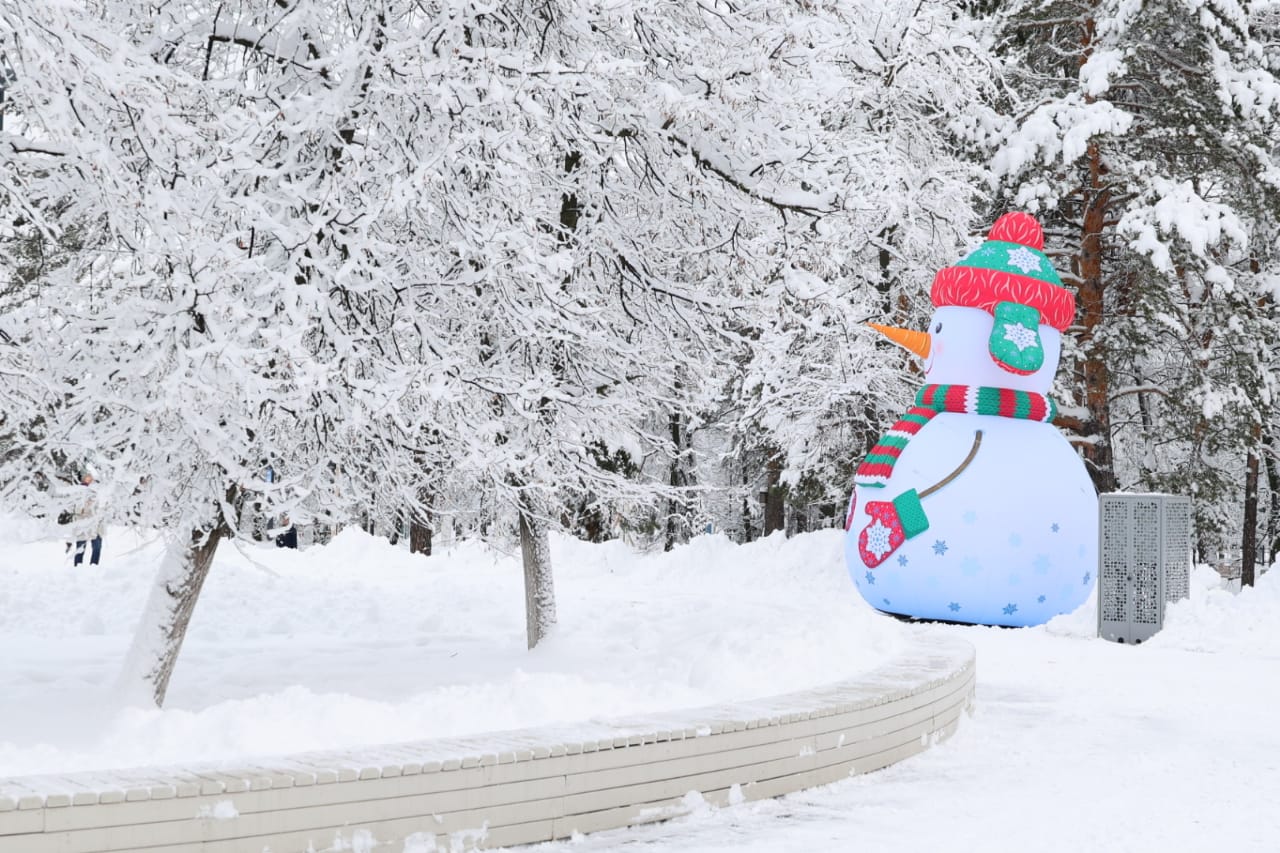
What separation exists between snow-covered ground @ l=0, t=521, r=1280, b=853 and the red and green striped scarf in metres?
1.95

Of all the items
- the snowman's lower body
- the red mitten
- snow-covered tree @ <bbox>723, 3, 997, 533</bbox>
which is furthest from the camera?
the red mitten

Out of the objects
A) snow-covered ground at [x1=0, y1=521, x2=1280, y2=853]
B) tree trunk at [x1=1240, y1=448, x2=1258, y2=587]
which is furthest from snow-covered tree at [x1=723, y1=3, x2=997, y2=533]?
tree trunk at [x1=1240, y1=448, x2=1258, y2=587]

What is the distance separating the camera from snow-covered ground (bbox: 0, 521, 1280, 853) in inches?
218

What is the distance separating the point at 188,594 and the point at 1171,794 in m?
5.13

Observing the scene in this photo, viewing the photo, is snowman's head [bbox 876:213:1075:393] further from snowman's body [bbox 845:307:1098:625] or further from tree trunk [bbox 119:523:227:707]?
tree trunk [bbox 119:523:227:707]

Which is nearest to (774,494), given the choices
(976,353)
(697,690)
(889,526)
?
(889,526)

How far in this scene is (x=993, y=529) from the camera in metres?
12.9

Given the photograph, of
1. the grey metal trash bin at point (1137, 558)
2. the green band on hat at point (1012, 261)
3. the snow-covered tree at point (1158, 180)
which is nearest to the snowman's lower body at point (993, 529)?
the grey metal trash bin at point (1137, 558)

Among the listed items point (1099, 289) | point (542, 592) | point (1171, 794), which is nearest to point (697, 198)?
point (542, 592)

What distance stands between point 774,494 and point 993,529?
43.7 feet

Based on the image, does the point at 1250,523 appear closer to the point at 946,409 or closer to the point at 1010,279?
the point at 946,409

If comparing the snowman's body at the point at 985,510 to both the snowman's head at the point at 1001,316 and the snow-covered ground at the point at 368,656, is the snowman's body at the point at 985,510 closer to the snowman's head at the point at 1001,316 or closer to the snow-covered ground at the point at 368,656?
the snowman's head at the point at 1001,316

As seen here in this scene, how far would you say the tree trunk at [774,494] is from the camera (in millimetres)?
24547

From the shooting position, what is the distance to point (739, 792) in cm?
587
